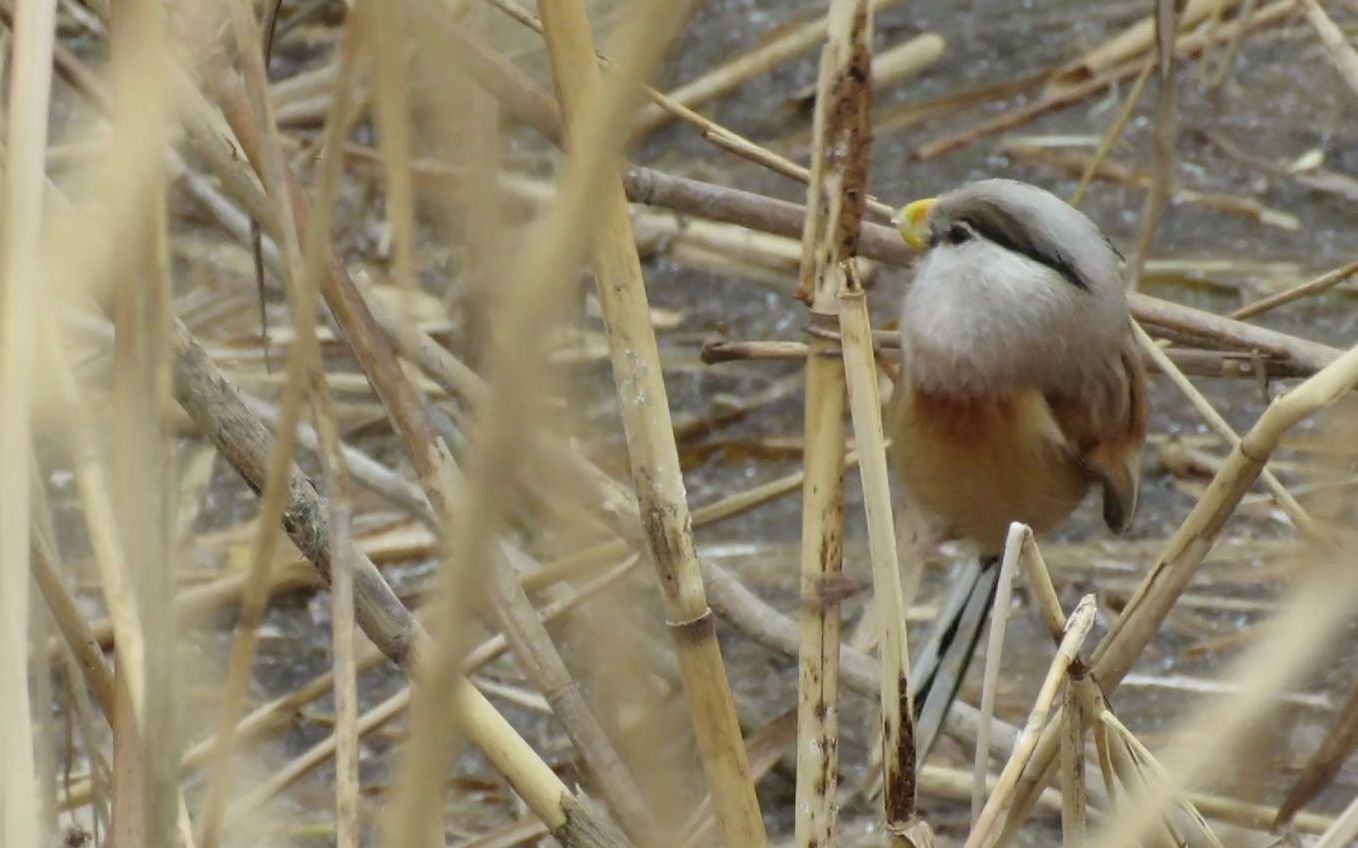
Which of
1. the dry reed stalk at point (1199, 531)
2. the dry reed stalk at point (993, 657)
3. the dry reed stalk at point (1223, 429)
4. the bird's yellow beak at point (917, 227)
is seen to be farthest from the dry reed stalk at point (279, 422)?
the bird's yellow beak at point (917, 227)

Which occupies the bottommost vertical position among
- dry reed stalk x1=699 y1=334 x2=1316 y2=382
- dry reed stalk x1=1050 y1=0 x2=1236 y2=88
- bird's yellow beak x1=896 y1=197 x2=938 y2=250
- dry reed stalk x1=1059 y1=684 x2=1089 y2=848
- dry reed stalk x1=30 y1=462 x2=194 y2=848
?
dry reed stalk x1=1059 y1=684 x2=1089 y2=848

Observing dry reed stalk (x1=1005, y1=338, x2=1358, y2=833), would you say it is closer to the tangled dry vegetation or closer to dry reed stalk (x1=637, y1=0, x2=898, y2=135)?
the tangled dry vegetation

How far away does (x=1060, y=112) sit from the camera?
329cm

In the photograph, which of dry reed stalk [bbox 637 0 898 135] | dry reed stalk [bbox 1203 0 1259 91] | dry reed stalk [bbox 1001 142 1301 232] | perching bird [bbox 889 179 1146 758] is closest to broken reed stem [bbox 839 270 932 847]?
perching bird [bbox 889 179 1146 758]

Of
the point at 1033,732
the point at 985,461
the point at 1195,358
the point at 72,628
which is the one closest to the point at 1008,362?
the point at 985,461

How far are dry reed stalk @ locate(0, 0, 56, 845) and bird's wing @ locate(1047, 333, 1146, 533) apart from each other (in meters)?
1.00

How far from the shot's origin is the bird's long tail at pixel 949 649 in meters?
1.76

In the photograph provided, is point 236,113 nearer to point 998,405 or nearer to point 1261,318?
point 998,405

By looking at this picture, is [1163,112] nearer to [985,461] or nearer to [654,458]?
[985,461]

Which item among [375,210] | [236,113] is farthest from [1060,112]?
[236,113]

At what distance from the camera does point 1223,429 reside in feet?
5.00

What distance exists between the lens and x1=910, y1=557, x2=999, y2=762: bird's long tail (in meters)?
1.76

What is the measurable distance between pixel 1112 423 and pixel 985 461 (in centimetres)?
15

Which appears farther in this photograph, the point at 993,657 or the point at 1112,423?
the point at 1112,423
